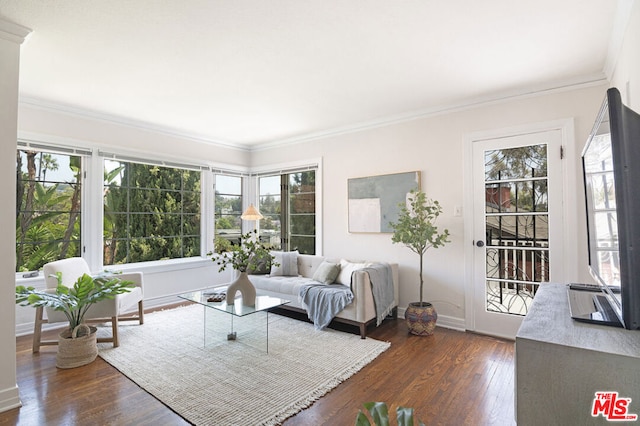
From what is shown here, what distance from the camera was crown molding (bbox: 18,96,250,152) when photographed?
3586 mm

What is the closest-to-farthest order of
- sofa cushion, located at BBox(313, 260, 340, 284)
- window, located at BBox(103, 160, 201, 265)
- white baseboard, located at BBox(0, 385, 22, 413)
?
1. white baseboard, located at BBox(0, 385, 22, 413)
2. sofa cushion, located at BBox(313, 260, 340, 284)
3. window, located at BBox(103, 160, 201, 265)

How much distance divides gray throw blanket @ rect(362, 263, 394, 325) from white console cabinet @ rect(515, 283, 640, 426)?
239 cm

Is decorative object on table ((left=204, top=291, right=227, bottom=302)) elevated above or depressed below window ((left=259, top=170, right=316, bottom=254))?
below

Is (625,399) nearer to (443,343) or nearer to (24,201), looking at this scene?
(443,343)

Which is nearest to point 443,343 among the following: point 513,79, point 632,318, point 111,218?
point 632,318

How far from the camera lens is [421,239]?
347 cm

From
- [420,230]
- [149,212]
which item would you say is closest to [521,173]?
[420,230]

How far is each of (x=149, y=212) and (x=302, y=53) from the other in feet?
10.9

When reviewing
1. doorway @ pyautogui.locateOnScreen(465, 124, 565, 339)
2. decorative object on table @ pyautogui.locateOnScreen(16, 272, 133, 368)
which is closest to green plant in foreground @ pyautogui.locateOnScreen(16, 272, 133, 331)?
decorative object on table @ pyautogui.locateOnScreen(16, 272, 133, 368)

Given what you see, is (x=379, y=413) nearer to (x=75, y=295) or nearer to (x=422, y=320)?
(x=422, y=320)

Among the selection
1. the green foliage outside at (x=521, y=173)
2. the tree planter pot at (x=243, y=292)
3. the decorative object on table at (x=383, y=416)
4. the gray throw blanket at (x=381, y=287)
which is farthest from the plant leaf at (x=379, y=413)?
the green foliage outside at (x=521, y=173)

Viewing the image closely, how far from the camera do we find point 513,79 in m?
3.06

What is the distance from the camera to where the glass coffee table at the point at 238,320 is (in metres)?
2.95

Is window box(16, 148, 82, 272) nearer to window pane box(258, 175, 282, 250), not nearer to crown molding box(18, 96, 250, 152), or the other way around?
crown molding box(18, 96, 250, 152)
